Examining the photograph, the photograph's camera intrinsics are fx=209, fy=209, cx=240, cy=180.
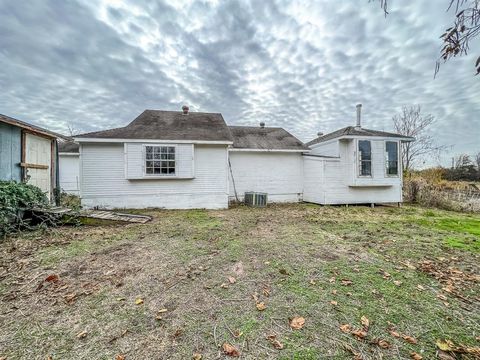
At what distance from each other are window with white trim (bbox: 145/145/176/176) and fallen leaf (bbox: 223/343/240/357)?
27.2 ft

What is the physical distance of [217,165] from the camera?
32.8ft

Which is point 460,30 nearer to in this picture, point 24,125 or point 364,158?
point 24,125

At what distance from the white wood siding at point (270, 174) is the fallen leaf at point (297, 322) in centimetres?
959

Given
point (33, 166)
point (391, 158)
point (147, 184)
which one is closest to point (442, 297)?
point (147, 184)

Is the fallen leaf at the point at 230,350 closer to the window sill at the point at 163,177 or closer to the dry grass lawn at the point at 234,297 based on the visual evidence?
the dry grass lawn at the point at 234,297

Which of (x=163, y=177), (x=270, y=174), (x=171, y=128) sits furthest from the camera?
(x=270, y=174)

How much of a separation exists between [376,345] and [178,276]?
246cm

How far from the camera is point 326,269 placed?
131 inches

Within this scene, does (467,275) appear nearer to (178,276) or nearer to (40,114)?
(178,276)

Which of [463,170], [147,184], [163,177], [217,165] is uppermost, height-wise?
[463,170]

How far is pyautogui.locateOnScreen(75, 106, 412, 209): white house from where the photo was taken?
9.09 meters

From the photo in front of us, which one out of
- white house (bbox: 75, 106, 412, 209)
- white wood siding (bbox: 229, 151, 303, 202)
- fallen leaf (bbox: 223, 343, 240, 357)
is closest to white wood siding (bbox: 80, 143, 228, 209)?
white house (bbox: 75, 106, 412, 209)

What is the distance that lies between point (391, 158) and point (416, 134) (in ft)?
36.1

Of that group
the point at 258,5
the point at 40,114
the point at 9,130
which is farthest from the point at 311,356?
the point at 40,114
